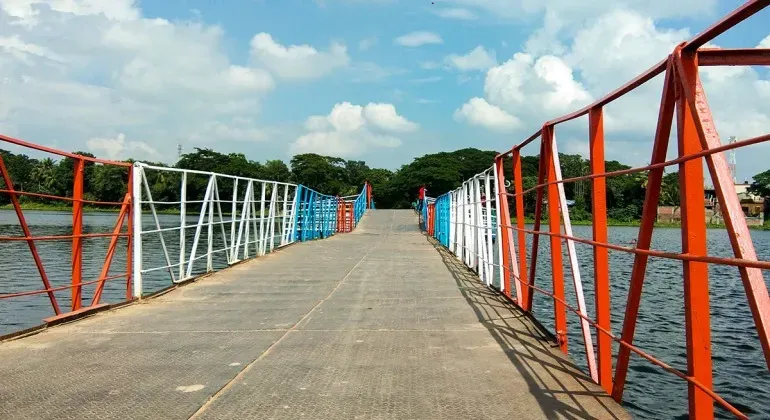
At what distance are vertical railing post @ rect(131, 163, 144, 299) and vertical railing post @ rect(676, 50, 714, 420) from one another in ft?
18.7

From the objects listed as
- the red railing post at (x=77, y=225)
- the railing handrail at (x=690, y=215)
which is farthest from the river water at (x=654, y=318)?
the red railing post at (x=77, y=225)

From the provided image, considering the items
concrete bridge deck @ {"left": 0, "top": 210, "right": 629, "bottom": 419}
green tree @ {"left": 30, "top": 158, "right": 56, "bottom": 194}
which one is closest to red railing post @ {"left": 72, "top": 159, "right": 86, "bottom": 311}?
concrete bridge deck @ {"left": 0, "top": 210, "right": 629, "bottom": 419}

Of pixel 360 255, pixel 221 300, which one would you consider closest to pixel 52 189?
pixel 360 255

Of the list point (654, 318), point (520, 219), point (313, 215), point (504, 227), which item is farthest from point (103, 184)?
point (520, 219)

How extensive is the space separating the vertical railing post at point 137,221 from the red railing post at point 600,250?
4900 mm

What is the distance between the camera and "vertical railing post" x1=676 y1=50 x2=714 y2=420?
2.58 meters

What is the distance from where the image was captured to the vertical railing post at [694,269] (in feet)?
8.46

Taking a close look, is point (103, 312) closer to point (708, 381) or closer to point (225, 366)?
point (225, 366)

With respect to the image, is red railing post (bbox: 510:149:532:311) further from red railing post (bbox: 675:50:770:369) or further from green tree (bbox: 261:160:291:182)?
green tree (bbox: 261:160:291:182)

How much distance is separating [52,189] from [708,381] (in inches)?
2438

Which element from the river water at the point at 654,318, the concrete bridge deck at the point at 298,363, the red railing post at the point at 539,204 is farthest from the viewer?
the river water at the point at 654,318

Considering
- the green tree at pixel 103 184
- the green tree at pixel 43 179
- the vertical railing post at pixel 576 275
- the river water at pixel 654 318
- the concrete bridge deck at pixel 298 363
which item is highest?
the green tree at pixel 43 179

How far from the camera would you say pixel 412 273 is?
375 inches

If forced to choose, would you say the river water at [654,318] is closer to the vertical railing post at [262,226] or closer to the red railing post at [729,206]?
the vertical railing post at [262,226]
